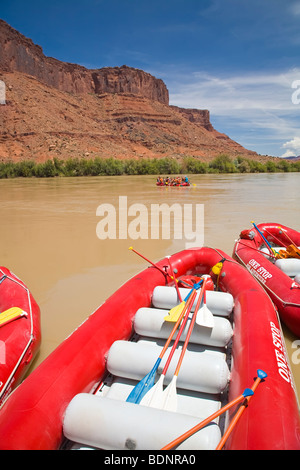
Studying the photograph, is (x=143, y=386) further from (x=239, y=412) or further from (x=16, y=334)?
(x=16, y=334)

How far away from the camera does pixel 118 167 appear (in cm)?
3572

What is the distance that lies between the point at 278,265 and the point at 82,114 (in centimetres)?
6686

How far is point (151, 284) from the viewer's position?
3.52 m

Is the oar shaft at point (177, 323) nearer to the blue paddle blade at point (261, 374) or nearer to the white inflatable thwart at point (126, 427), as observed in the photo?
the white inflatable thwart at point (126, 427)

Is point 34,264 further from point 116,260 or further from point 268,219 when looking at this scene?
point 268,219

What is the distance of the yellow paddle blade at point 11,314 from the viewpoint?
2680 millimetres

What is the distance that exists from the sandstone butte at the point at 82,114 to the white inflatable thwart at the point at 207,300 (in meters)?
43.3

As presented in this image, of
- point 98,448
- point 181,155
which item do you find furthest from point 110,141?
point 98,448

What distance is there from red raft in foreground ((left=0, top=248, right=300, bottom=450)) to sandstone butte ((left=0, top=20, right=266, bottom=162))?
43.8 m

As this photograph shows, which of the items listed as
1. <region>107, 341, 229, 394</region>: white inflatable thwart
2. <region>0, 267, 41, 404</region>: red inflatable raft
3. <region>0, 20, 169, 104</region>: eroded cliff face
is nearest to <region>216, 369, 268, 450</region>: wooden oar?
<region>107, 341, 229, 394</region>: white inflatable thwart

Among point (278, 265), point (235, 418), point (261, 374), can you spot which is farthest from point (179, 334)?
point (278, 265)

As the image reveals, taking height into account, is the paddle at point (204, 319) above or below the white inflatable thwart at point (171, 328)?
above

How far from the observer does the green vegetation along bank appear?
111 feet

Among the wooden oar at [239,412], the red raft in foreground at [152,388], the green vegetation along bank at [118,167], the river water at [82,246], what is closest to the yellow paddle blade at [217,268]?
the red raft in foreground at [152,388]
